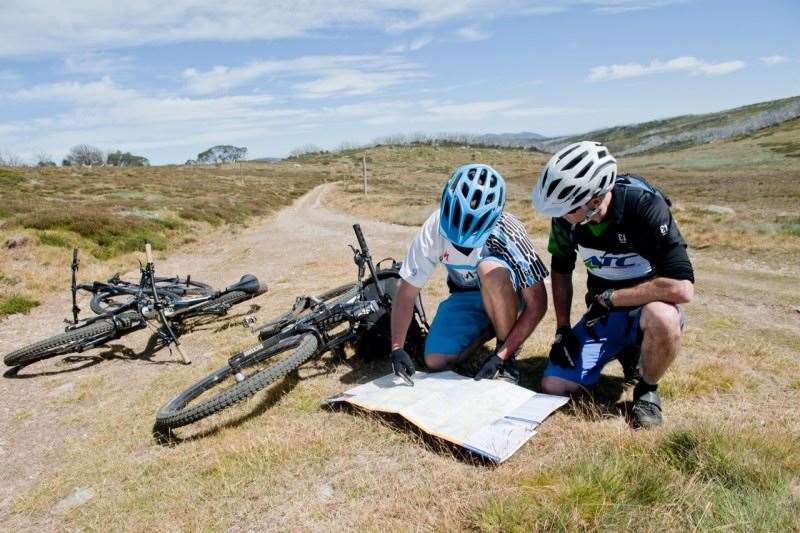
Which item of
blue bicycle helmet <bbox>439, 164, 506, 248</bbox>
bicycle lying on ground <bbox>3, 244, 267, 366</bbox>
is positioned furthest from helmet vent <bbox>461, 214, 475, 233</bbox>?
bicycle lying on ground <bbox>3, 244, 267, 366</bbox>

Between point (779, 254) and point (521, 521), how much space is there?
14.2m

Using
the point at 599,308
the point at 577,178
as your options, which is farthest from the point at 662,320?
the point at 577,178

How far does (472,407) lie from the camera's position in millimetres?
4199

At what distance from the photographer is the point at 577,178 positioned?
12.7ft

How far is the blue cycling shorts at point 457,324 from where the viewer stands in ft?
16.8

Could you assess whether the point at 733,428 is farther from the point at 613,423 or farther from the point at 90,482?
the point at 90,482

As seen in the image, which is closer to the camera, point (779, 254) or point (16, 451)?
point (16, 451)

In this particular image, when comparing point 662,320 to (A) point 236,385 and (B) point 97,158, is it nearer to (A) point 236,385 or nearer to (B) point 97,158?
(A) point 236,385

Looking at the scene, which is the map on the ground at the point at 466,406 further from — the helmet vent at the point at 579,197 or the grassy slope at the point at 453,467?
the helmet vent at the point at 579,197

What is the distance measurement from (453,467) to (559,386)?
4.65ft

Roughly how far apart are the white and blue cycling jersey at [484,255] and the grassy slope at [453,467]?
1.23m

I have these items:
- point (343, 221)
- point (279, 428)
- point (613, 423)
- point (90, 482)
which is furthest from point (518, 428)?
point (343, 221)

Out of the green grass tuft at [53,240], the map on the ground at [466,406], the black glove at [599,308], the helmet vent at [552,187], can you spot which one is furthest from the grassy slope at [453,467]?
the green grass tuft at [53,240]

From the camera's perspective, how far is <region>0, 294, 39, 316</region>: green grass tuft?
11078 mm
